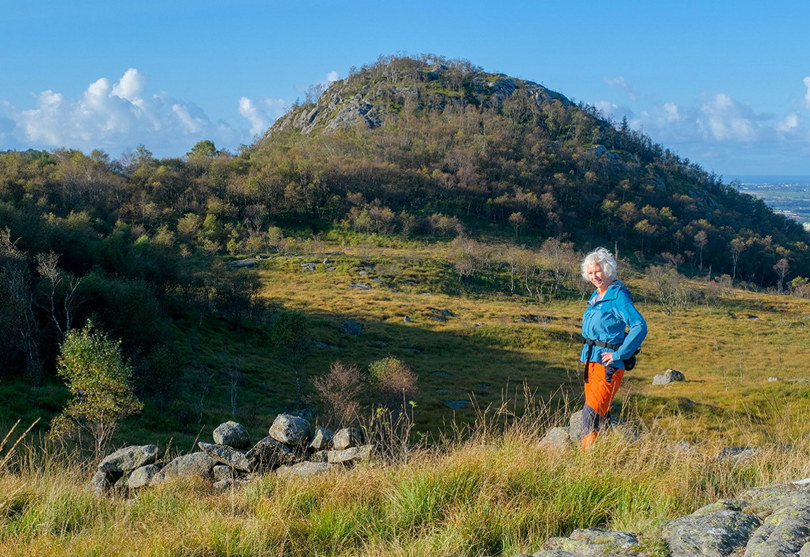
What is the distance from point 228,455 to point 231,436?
2.38ft

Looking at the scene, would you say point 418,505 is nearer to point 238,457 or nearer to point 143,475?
point 238,457

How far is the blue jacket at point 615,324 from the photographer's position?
20.2 ft

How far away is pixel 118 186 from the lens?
97.8 meters

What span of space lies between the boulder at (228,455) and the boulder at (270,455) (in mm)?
120

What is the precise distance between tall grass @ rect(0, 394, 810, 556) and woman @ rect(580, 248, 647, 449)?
619mm

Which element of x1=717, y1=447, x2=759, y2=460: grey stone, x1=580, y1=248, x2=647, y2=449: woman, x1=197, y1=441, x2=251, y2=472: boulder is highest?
x1=580, y1=248, x2=647, y2=449: woman

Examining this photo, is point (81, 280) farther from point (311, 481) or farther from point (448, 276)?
point (448, 276)

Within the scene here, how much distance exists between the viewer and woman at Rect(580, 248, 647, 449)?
20.7 ft

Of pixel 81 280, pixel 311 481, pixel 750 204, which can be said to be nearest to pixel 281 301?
pixel 81 280

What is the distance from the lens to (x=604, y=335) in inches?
256

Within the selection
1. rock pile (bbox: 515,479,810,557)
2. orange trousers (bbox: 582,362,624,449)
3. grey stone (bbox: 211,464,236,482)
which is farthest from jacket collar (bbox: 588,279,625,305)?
grey stone (bbox: 211,464,236,482)

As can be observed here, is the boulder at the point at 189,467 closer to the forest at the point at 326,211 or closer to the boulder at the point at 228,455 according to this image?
the boulder at the point at 228,455

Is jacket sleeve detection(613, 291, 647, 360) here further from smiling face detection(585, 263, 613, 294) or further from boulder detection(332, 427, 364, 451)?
boulder detection(332, 427, 364, 451)

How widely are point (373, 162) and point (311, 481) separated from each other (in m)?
133
